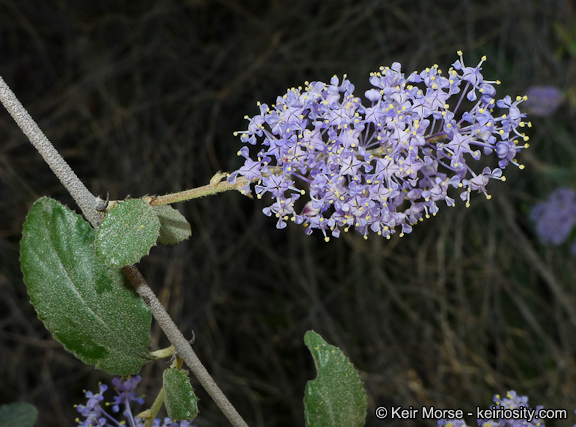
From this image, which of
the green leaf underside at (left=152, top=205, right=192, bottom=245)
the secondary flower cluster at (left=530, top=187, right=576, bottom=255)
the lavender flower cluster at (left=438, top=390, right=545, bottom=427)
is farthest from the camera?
the secondary flower cluster at (left=530, top=187, right=576, bottom=255)

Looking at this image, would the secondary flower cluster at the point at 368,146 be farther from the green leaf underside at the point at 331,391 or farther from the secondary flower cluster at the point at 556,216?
the secondary flower cluster at the point at 556,216

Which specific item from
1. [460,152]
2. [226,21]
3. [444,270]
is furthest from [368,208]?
[226,21]

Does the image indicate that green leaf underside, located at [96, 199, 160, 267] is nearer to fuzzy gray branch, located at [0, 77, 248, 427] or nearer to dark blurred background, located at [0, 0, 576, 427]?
fuzzy gray branch, located at [0, 77, 248, 427]

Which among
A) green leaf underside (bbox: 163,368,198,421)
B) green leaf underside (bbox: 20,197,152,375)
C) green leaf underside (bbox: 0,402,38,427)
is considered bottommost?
green leaf underside (bbox: 163,368,198,421)

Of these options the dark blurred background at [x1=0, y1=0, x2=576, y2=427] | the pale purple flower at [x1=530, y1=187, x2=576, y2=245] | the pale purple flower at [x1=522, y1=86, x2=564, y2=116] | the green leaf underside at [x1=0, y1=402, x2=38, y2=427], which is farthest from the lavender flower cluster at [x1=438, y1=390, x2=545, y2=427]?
the pale purple flower at [x1=522, y1=86, x2=564, y2=116]

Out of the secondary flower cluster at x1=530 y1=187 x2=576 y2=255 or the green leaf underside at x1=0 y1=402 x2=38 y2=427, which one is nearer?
the green leaf underside at x1=0 y1=402 x2=38 y2=427

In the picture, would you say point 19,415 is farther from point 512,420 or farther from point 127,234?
point 512,420
